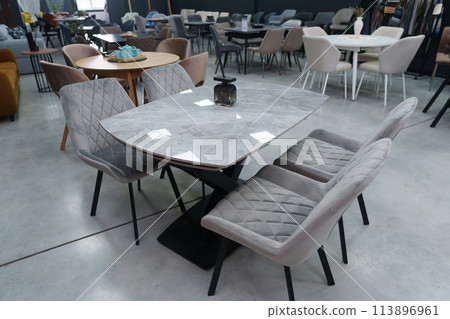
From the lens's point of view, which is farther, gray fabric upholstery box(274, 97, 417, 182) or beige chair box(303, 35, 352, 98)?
beige chair box(303, 35, 352, 98)

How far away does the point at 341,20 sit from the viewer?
682 cm

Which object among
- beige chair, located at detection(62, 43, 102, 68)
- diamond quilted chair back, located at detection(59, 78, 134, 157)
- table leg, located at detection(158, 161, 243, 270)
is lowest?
table leg, located at detection(158, 161, 243, 270)

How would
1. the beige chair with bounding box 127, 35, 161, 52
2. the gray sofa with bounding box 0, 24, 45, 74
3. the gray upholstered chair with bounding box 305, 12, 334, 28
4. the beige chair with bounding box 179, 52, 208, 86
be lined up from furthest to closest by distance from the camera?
→ the gray upholstered chair with bounding box 305, 12, 334, 28
the gray sofa with bounding box 0, 24, 45, 74
the beige chair with bounding box 127, 35, 161, 52
the beige chair with bounding box 179, 52, 208, 86

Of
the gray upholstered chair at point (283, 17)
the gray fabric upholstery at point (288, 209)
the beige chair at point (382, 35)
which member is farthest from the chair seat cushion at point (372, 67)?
the gray upholstered chair at point (283, 17)

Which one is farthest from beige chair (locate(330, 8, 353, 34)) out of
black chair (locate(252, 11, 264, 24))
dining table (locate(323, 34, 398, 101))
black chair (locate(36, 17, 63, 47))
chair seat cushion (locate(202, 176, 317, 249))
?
black chair (locate(36, 17, 63, 47))

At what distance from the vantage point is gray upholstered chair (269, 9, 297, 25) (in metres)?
8.09

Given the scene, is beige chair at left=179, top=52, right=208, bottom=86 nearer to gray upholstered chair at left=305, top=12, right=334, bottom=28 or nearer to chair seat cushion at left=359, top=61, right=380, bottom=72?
chair seat cushion at left=359, top=61, right=380, bottom=72

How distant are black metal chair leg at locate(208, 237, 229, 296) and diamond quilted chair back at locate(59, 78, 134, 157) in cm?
96

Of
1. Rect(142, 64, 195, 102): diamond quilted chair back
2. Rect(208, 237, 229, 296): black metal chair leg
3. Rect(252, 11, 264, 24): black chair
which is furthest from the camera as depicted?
Rect(252, 11, 264, 24): black chair

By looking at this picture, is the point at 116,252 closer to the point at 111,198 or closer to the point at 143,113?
the point at 111,198

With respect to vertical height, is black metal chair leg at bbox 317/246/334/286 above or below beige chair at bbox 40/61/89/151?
below

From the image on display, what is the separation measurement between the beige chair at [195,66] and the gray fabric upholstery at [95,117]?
1.06 metres

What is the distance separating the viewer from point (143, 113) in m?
1.79

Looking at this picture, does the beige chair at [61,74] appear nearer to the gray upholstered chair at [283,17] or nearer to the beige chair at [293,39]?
the beige chair at [293,39]
